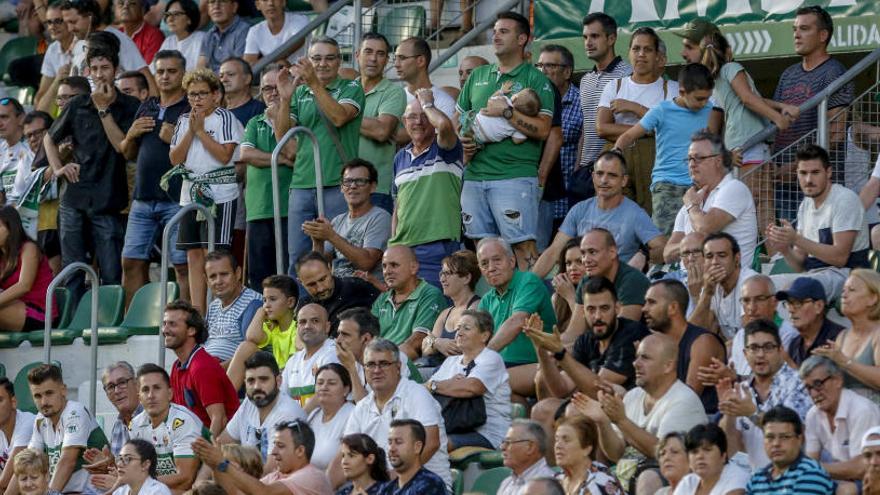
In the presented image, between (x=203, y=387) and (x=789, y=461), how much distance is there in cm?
409

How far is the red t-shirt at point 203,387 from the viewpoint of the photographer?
1238cm

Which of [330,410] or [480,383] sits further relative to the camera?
[330,410]

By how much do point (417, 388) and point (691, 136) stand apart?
260 centimetres

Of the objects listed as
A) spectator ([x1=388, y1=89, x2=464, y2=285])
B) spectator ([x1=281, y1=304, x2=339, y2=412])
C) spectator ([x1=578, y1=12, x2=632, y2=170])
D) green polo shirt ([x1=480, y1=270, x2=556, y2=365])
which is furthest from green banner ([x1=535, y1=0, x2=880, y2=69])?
spectator ([x1=281, y1=304, x2=339, y2=412])

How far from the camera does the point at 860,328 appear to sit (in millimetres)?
10539

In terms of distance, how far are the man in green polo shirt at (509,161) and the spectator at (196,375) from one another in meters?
2.00

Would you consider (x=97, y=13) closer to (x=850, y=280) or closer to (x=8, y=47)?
(x=8, y=47)

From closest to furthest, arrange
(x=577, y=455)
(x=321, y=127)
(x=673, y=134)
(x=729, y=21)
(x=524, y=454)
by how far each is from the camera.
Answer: (x=577, y=455) < (x=524, y=454) < (x=673, y=134) < (x=321, y=127) < (x=729, y=21)

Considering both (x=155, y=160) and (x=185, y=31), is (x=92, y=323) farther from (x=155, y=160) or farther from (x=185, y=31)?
(x=185, y=31)

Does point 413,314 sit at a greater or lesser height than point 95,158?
lesser

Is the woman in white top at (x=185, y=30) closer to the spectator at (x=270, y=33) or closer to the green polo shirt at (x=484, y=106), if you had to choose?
the spectator at (x=270, y=33)

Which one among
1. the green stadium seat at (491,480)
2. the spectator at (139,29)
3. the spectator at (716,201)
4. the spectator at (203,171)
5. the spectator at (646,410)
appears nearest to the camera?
the spectator at (646,410)

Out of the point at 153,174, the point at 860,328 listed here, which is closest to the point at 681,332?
the point at 860,328

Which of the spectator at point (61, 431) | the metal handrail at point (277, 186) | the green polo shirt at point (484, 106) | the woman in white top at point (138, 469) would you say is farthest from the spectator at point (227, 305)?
the woman in white top at point (138, 469)
